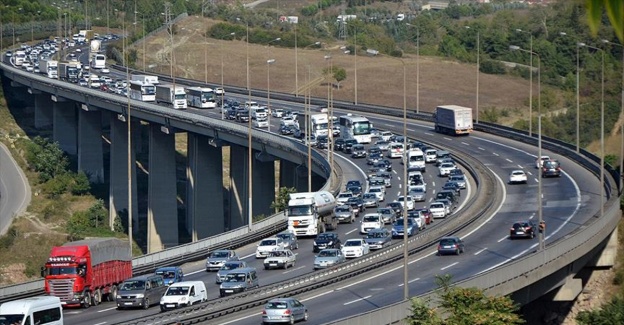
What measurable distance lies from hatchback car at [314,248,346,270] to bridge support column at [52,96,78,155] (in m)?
90.2

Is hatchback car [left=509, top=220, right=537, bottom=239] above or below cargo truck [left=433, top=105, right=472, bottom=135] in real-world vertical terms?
above

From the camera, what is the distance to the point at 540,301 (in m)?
55.3

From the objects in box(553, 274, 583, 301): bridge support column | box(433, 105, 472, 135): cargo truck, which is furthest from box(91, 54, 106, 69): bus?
box(553, 274, 583, 301): bridge support column

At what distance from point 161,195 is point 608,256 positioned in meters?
57.0

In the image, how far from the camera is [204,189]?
107750 millimetres

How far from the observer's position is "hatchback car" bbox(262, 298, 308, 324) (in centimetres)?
3744

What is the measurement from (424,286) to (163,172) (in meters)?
68.6

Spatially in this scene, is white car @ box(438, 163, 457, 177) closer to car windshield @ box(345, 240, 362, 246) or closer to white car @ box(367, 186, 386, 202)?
white car @ box(367, 186, 386, 202)

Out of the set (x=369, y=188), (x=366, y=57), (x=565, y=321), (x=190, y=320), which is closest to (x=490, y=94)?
(x=366, y=57)

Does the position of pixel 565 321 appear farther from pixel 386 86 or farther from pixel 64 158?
pixel 386 86

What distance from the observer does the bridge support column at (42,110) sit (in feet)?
496

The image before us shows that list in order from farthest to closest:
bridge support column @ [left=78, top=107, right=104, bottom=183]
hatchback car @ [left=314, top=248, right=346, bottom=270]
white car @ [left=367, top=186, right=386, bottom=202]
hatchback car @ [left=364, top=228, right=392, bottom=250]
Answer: bridge support column @ [left=78, top=107, right=104, bottom=183], white car @ [left=367, top=186, right=386, bottom=202], hatchback car @ [left=364, top=228, right=392, bottom=250], hatchback car @ [left=314, top=248, right=346, bottom=270]

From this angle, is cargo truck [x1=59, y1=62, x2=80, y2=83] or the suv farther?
cargo truck [x1=59, y1=62, x2=80, y2=83]

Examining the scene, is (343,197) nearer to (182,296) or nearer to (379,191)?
(379,191)
